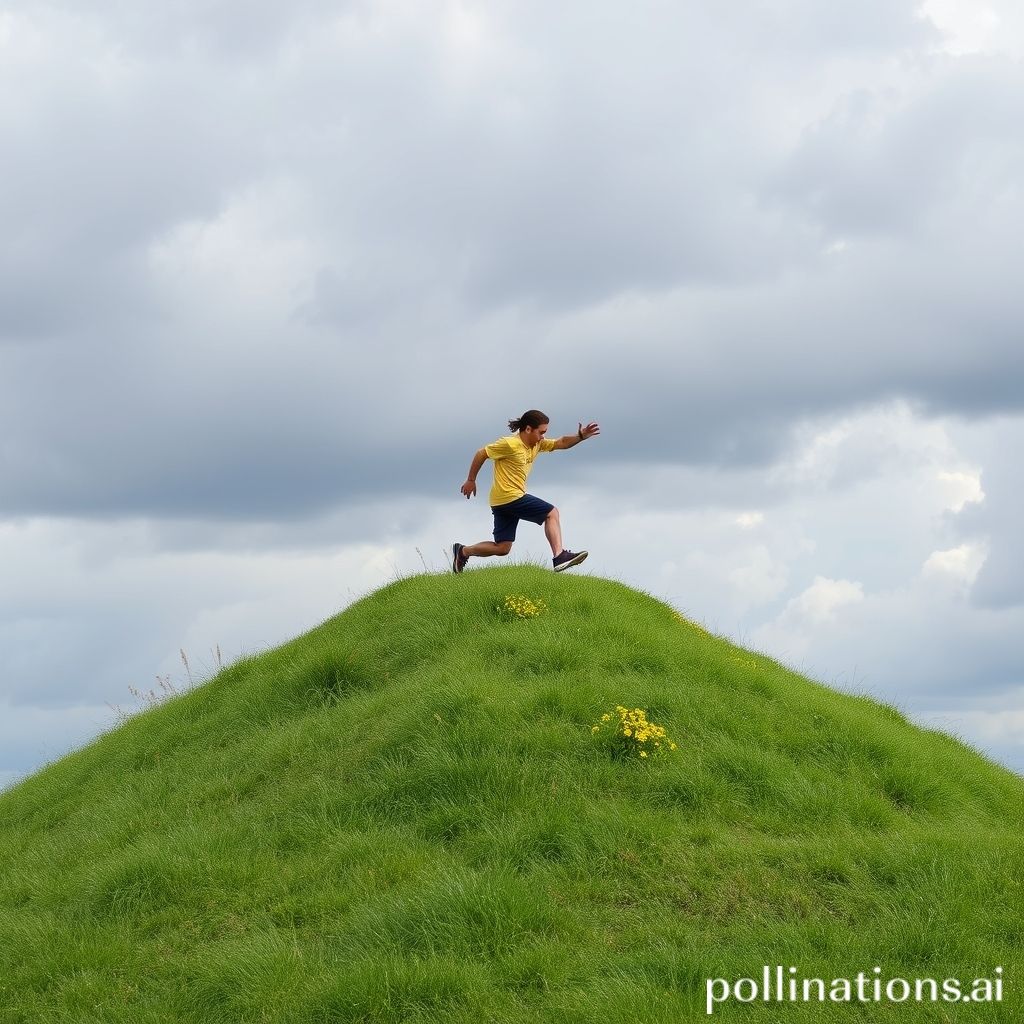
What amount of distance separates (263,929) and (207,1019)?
1121 mm

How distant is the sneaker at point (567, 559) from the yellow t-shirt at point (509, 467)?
1187 mm

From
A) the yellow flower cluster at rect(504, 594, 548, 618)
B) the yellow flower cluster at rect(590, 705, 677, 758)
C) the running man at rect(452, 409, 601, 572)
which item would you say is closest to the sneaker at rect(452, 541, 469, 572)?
the running man at rect(452, 409, 601, 572)

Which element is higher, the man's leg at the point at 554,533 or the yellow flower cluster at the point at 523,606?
the man's leg at the point at 554,533

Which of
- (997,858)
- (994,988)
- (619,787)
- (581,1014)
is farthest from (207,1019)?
(997,858)

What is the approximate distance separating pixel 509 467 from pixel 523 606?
325cm

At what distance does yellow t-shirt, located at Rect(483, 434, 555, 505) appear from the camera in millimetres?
18250

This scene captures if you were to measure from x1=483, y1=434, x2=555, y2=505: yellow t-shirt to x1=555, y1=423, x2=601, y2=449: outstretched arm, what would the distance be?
2.02 feet

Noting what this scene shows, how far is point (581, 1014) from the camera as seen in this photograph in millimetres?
8266

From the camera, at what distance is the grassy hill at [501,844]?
895cm

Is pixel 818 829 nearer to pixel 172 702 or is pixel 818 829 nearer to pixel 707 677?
pixel 707 677

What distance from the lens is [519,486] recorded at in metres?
18.3

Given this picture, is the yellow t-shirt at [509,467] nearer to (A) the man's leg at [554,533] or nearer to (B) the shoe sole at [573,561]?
(A) the man's leg at [554,533]

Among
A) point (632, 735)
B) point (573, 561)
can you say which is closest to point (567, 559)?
point (573, 561)

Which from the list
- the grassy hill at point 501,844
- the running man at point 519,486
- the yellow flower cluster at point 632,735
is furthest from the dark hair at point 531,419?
the yellow flower cluster at point 632,735
